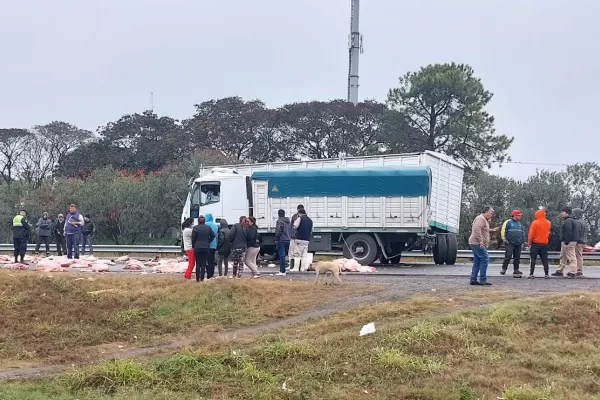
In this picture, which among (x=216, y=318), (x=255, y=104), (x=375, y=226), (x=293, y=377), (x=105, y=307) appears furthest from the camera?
(x=255, y=104)

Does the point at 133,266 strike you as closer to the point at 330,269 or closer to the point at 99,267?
the point at 99,267

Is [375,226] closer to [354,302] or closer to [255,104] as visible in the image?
[354,302]

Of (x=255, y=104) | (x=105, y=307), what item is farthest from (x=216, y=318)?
(x=255, y=104)

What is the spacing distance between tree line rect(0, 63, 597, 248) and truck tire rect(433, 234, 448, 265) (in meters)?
11.4

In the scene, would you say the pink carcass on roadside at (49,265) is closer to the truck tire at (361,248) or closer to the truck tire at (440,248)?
the truck tire at (361,248)

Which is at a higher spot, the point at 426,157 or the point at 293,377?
the point at 426,157

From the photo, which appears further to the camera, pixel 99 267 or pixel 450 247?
pixel 450 247

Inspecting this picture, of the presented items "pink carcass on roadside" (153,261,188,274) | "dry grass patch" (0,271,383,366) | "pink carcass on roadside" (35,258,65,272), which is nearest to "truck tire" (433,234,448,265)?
"pink carcass on roadside" (153,261,188,274)

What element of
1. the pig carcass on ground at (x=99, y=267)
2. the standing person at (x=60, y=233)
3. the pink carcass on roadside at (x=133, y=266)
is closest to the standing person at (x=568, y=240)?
the pink carcass on roadside at (x=133, y=266)

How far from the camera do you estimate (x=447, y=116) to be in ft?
148

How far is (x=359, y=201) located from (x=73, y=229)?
360 inches

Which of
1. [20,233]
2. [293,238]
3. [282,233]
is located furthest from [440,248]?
[20,233]

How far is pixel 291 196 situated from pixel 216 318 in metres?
11.5

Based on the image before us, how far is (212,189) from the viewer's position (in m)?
24.8
